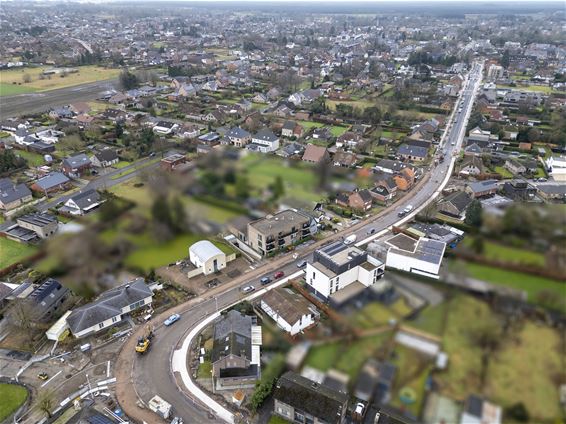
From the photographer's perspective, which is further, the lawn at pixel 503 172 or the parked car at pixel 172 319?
the lawn at pixel 503 172

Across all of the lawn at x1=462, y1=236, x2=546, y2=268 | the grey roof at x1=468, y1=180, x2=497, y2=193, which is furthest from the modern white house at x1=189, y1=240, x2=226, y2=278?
A: the grey roof at x1=468, y1=180, x2=497, y2=193

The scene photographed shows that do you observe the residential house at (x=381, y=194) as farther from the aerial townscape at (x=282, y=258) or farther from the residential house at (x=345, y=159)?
the residential house at (x=345, y=159)

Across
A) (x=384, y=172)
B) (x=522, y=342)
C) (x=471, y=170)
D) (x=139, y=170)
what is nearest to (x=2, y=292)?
(x=139, y=170)

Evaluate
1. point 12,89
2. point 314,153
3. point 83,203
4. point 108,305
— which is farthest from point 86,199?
point 12,89

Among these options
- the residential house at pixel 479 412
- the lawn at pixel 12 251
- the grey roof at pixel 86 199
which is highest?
the residential house at pixel 479 412

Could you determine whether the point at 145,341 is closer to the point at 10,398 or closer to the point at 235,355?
the point at 235,355

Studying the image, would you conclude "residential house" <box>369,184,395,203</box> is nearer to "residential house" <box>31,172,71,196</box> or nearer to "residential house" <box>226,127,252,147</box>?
"residential house" <box>226,127,252,147</box>

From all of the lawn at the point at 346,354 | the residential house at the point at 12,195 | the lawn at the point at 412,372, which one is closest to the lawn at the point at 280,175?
the lawn at the point at 346,354
